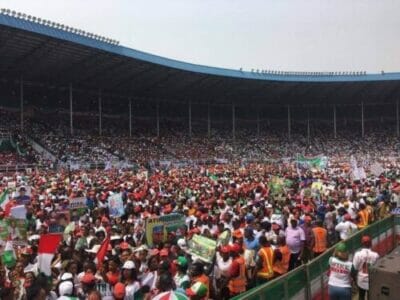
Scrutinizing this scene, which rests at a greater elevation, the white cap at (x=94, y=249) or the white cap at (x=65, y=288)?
the white cap at (x=65, y=288)

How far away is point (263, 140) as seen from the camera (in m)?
60.6

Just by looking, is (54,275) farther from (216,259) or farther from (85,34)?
(85,34)

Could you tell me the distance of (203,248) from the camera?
7.72 metres

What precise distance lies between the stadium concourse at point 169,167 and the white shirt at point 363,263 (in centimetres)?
114

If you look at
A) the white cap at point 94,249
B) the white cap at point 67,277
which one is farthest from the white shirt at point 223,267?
the white cap at point 67,277

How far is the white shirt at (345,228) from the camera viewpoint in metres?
10.8

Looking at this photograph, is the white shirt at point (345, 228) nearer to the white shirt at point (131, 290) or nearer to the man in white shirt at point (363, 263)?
the man in white shirt at point (363, 263)

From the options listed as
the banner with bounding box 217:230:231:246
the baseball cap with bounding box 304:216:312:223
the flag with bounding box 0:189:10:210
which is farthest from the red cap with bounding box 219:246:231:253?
the flag with bounding box 0:189:10:210

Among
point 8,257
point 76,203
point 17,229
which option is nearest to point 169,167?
point 76,203

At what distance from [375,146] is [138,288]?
57.4 metres

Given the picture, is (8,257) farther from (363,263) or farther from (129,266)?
(363,263)

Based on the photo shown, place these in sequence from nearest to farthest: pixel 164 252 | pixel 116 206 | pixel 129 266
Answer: pixel 129 266
pixel 164 252
pixel 116 206

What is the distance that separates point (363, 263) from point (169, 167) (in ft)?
91.1

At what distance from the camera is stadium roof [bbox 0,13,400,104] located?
33.8m
